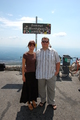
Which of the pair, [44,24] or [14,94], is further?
[44,24]

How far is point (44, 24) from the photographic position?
24.1 ft

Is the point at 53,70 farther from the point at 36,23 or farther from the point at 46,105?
the point at 36,23

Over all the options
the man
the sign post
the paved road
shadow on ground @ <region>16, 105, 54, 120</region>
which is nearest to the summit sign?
the sign post

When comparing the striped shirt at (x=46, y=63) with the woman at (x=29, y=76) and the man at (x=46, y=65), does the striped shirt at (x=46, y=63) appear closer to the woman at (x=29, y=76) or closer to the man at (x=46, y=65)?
the man at (x=46, y=65)

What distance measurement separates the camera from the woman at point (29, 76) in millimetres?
3340

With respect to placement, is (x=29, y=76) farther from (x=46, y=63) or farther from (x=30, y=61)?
(x=46, y=63)

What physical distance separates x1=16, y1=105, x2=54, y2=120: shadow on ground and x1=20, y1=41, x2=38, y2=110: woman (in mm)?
166

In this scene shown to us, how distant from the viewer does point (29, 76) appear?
11.4 feet

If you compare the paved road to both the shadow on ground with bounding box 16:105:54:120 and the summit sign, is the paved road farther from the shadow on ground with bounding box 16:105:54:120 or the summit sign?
the summit sign

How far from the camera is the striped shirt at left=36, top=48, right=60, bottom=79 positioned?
3.37 meters

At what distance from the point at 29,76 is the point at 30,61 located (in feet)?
1.56

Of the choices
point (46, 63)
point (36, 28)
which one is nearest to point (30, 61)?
point (46, 63)

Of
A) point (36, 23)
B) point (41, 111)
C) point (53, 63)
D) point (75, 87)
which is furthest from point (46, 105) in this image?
point (36, 23)

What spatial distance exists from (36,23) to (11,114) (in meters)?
5.48
